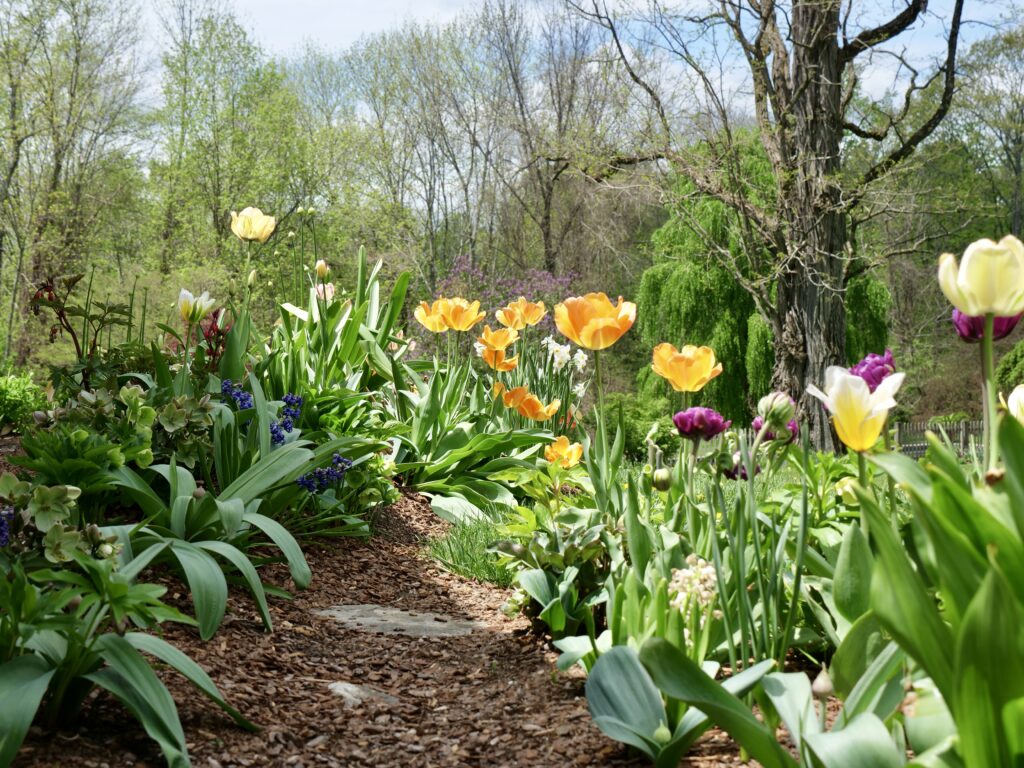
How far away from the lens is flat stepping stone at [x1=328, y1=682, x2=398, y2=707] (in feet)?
7.40

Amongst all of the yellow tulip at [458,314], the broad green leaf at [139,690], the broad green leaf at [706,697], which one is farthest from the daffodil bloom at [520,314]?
the broad green leaf at [706,697]

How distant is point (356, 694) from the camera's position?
2.29 meters

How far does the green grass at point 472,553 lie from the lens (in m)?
3.52

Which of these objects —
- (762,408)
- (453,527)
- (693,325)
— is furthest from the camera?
(693,325)

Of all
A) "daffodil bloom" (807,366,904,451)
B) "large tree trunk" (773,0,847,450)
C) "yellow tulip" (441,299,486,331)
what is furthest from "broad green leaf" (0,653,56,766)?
"large tree trunk" (773,0,847,450)

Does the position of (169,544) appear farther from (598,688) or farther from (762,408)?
(762,408)

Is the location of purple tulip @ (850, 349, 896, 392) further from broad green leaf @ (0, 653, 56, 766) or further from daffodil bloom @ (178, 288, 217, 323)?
daffodil bloom @ (178, 288, 217, 323)

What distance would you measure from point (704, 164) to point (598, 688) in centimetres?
783

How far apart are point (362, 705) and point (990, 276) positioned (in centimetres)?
173

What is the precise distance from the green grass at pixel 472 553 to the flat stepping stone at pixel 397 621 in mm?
415

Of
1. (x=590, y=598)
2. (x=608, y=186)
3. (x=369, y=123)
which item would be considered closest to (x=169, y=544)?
(x=590, y=598)

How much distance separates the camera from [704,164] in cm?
882

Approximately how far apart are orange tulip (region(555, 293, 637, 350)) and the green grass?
1.33m

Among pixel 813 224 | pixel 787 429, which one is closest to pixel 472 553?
pixel 787 429
